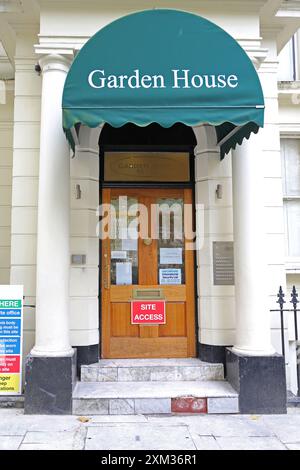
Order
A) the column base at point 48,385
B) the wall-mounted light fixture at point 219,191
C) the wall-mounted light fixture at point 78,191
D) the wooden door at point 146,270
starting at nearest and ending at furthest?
the column base at point 48,385 < the wall-mounted light fixture at point 78,191 < the wall-mounted light fixture at point 219,191 < the wooden door at point 146,270

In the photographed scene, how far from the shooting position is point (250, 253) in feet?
16.1

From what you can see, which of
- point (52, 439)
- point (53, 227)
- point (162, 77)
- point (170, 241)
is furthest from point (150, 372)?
point (162, 77)

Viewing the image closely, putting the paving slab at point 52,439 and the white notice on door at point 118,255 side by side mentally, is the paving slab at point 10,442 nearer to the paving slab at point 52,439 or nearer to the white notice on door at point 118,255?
the paving slab at point 52,439

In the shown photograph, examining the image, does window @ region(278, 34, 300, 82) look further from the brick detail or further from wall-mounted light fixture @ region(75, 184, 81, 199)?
the brick detail

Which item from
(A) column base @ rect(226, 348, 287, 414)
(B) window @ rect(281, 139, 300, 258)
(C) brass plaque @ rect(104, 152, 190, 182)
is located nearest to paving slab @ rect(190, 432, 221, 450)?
(A) column base @ rect(226, 348, 287, 414)

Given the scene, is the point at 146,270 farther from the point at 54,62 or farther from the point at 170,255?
the point at 54,62

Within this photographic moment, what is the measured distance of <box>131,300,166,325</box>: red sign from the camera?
18.6 ft

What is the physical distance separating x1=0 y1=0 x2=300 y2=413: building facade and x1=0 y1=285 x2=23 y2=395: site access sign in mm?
319

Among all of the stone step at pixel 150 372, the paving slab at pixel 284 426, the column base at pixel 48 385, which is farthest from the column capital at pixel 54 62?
the paving slab at pixel 284 426

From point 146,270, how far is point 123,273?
1.10 feet

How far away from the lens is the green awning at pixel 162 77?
13.6 ft

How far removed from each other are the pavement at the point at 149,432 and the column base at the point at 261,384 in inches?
4.6

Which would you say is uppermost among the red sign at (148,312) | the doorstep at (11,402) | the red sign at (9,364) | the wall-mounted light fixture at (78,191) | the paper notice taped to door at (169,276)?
the wall-mounted light fixture at (78,191)
